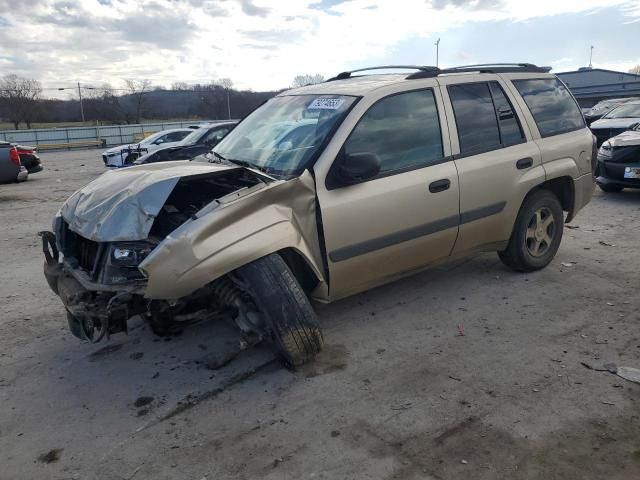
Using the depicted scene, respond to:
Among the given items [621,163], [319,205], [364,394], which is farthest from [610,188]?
[364,394]

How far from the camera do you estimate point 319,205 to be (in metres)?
3.70

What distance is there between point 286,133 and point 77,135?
128ft

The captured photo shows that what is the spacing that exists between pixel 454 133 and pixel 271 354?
228 cm

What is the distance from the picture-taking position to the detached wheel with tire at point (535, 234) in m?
5.04

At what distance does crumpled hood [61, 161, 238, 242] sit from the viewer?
132 inches

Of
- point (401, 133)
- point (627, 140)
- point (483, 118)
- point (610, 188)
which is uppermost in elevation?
point (483, 118)

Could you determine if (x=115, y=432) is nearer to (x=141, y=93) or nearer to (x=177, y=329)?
(x=177, y=329)

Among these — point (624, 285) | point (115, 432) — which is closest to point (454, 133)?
point (624, 285)

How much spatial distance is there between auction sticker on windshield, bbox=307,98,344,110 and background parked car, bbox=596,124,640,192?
22.0ft

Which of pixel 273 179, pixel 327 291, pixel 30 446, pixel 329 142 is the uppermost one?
pixel 329 142

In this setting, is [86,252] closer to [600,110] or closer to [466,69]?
[466,69]

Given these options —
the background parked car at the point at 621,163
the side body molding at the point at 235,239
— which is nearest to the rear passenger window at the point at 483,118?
the side body molding at the point at 235,239

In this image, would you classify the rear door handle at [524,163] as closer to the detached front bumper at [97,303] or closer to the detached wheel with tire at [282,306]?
the detached wheel with tire at [282,306]

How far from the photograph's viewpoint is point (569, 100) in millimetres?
5488
